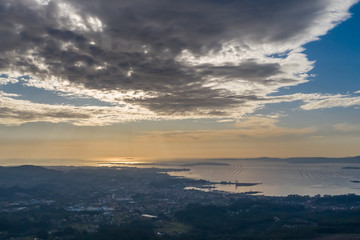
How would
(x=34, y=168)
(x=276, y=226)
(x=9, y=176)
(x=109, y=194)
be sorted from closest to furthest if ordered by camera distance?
(x=276, y=226), (x=109, y=194), (x=9, y=176), (x=34, y=168)

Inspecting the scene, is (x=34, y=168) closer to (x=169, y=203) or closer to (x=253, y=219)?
(x=169, y=203)

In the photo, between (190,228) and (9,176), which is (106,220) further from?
(9,176)

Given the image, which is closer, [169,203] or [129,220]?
[129,220]

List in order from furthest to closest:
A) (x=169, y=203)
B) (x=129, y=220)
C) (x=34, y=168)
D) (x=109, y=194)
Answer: (x=34, y=168) → (x=109, y=194) → (x=169, y=203) → (x=129, y=220)

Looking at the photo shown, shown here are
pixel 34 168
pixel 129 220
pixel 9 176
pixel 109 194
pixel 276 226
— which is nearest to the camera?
pixel 276 226

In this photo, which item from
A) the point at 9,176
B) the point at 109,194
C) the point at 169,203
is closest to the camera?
the point at 169,203

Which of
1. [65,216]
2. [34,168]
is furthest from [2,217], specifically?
[34,168]

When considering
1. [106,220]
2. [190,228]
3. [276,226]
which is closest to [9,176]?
[106,220]

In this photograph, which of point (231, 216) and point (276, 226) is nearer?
point (276, 226)
